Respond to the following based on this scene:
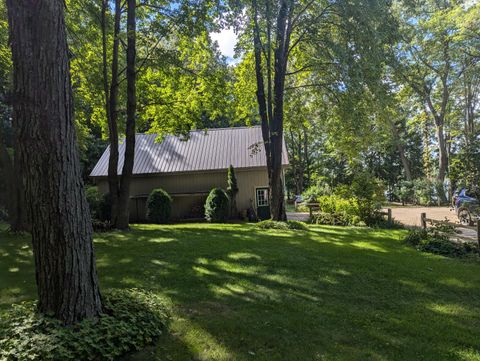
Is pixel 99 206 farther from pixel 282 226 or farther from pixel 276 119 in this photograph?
pixel 276 119

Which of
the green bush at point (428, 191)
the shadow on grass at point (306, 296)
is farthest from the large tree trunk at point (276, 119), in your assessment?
the green bush at point (428, 191)

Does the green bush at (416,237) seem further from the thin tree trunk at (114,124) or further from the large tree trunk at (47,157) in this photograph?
the thin tree trunk at (114,124)

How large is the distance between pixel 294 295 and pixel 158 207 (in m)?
12.3

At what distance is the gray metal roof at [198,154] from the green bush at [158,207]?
2.61 meters

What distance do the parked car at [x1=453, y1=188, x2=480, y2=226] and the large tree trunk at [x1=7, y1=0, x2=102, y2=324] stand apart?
40.8 feet

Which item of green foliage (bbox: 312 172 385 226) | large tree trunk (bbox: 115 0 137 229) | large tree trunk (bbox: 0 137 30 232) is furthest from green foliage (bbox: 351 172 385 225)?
large tree trunk (bbox: 0 137 30 232)

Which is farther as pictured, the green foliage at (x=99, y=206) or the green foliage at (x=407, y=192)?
the green foliage at (x=407, y=192)

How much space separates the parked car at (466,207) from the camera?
482 inches

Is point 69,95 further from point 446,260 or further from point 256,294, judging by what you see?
point 446,260

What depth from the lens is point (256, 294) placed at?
5312 mm

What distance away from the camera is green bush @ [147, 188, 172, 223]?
1656cm

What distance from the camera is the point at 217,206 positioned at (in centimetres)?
1666

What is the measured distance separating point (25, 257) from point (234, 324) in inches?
243

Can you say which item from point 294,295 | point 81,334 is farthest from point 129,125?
point 81,334
